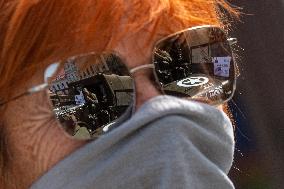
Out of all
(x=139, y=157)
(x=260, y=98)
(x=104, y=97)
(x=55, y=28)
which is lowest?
(x=260, y=98)

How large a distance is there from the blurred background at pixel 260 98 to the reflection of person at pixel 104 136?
85 centimetres

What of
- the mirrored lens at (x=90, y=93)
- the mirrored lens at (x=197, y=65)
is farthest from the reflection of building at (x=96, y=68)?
the mirrored lens at (x=197, y=65)

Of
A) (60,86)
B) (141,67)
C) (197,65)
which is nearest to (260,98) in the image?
(197,65)

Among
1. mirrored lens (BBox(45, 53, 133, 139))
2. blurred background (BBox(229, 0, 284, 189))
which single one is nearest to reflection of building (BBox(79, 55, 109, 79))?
mirrored lens (BBox(45, 53, 133, 139))

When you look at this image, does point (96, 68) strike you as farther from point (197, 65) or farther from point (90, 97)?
point (197, 65)

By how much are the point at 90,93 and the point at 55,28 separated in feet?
0.54

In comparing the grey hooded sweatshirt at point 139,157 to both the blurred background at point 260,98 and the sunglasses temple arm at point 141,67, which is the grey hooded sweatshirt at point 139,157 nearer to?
the sunglasses temple arm at point 141,67

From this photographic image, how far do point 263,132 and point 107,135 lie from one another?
106cm

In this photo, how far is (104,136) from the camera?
1164mm

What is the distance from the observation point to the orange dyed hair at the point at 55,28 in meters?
1.11

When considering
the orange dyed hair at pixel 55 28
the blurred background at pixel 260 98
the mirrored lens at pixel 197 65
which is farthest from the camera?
the blurred background at pixel 260 98

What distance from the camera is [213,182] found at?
1.26 m

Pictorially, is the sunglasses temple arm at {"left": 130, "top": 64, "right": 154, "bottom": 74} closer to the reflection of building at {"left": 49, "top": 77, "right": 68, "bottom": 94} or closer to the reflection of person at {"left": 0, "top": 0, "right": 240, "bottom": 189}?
the reflection of person at {"left": 0, "top": 0, "right": 240, "bottom": 189}

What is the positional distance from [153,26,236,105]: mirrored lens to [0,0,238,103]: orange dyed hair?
3.9 inches
